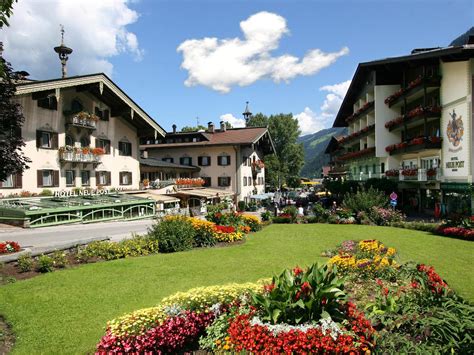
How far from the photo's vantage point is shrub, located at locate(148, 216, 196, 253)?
603 inches

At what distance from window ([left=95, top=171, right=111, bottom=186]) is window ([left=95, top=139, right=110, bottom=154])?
2.14 metres

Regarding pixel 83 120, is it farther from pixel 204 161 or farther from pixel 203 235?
pixel 204 161

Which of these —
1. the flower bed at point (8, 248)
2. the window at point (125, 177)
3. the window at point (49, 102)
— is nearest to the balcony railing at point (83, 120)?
the window at point (49, 102)

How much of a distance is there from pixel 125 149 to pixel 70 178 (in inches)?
285

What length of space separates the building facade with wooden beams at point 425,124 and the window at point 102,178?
2890cm

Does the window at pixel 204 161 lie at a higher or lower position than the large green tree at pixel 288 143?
lower

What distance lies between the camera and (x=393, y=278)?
8.30 m

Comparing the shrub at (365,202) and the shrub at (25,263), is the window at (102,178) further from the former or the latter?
the shrub at (365,202)

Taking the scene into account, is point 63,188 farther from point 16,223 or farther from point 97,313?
point 97,313

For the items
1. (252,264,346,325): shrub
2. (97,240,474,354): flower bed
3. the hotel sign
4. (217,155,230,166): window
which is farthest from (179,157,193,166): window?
(252,264,346,325): shrub

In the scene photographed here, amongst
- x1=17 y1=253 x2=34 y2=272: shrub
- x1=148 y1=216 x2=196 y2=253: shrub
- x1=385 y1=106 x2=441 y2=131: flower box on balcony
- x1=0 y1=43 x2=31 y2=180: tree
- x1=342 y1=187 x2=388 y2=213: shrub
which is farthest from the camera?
x1=385 y1=106 x2=441 y2=131: flower box on balcony

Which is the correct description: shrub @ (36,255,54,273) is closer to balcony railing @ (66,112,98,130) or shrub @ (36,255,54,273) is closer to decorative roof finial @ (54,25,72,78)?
balcony railing @ (66,112,98,130)

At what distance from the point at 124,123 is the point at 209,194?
12853 mm

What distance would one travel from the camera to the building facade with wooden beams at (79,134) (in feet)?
82.7
